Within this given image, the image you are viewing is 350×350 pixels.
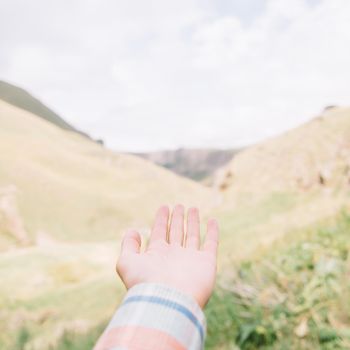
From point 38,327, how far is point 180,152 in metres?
91.2

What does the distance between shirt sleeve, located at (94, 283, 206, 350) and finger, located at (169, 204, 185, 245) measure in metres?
0.41

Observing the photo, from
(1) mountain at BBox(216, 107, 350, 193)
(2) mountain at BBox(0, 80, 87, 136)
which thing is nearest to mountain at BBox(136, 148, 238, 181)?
(2) mountain at BBox(0, 80, 87, 136)

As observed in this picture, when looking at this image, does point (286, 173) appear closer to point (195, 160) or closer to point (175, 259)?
point (175, 259)

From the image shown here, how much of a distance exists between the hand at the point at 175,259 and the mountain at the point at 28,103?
66.1 meters

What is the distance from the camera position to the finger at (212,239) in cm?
163

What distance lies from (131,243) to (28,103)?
2747 inches

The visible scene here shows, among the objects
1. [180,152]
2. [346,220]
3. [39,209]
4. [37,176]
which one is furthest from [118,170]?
[180,152]

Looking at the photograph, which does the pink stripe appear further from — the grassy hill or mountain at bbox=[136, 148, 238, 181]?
mountain at bbox=[136, 148, 238, 181]

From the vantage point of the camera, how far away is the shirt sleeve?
1158mm

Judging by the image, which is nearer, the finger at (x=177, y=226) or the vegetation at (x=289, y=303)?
the finger at (x=177, y=226)

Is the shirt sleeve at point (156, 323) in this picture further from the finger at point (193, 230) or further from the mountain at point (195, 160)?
the mountain at point (195, 160)

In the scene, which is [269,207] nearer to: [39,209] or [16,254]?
[16,254]

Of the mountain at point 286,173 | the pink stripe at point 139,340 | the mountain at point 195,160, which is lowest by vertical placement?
the mountain at point 195,160

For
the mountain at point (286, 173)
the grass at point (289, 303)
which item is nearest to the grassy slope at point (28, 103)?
the mountain at point (286, 173)
